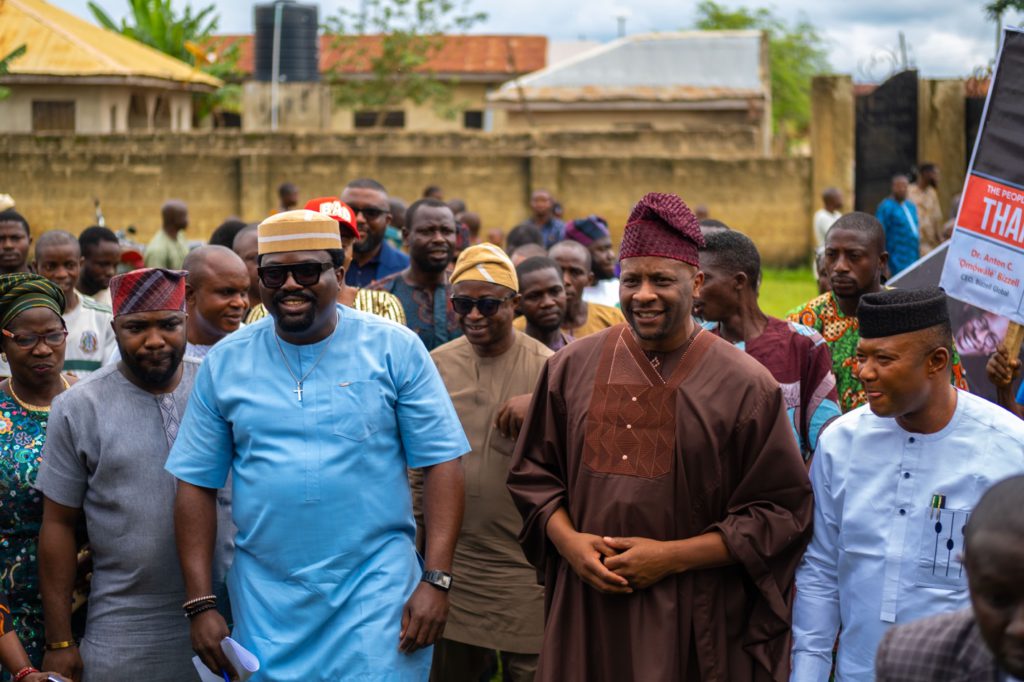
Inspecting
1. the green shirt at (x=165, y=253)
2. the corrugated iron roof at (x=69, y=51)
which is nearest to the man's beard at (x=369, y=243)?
the green shirt at (x=165, y=253)

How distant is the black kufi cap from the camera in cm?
395

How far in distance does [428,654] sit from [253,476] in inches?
33.3

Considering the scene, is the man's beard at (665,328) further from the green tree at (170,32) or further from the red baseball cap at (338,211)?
the green tree at (170,32)

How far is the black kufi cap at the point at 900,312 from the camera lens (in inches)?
156

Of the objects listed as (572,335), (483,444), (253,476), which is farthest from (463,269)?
(253,476)

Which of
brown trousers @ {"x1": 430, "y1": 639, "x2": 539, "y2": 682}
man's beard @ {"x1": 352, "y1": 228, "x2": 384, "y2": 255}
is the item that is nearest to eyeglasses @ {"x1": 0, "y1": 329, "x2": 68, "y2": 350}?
brown trousers @ {"x1": 430, "y1": 639, "x2": 539, "y2": 682}

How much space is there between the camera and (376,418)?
4316mm

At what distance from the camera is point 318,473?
13.8 feet

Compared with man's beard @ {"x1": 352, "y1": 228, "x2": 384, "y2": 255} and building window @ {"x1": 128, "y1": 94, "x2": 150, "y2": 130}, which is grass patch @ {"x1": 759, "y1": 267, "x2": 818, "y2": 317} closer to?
man's beard @ {"x1": 352, "y1": 228, "x2": 384, "y2": 255}

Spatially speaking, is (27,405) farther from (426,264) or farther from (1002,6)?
(1002,6)

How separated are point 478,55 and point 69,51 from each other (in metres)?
21.1

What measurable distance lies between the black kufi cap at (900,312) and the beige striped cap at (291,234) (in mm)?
1785

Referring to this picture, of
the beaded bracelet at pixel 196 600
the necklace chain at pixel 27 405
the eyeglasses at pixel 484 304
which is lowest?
the beaded bracelet at pixel 196 600

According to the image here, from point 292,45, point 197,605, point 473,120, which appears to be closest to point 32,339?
point 197,605
